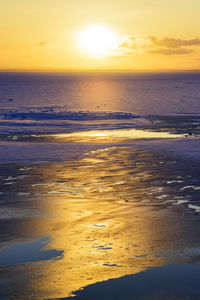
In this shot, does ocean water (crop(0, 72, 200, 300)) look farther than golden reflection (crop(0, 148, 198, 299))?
No

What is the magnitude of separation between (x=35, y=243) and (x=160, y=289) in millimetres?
2863

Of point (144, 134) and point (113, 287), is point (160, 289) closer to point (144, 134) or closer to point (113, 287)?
point (113, 287)

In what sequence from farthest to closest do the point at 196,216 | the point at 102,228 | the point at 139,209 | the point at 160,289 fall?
1. the point at 139,209
2. the point at 196,216
3. the point at 102,228
4. the point at 160,289

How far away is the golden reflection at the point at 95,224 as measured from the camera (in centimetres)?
700

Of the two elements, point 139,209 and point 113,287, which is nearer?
point 113,287

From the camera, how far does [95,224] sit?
952 centimetres

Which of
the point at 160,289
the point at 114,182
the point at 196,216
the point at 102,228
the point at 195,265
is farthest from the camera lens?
the point at 114,182

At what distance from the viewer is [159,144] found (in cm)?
2236

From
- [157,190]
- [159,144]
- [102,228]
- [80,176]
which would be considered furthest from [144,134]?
[102,228]

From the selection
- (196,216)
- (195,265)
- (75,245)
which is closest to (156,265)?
(195,265)

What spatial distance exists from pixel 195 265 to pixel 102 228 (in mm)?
2480

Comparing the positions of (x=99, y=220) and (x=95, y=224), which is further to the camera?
(x=99, y=220)

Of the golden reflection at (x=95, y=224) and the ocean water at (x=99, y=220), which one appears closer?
the ocean water at (x=99, y=220)

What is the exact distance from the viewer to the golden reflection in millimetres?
7004
